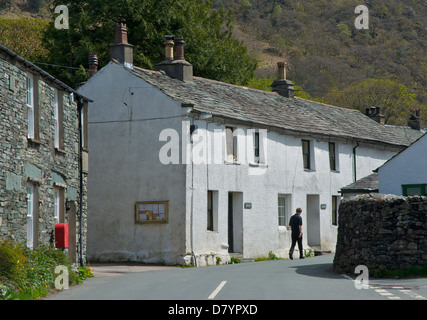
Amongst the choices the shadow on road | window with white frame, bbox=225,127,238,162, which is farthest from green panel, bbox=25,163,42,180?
window with white frame, bbox=225,127,238,162

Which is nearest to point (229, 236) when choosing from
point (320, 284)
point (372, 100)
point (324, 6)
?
point (320, 284)

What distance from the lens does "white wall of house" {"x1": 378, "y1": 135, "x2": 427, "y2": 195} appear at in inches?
973

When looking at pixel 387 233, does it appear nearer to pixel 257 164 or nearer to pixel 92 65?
pixel 257 164

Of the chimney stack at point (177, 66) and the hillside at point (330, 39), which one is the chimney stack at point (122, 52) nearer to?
the chimney stack at point (177, 66)

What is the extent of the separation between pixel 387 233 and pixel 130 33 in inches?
958

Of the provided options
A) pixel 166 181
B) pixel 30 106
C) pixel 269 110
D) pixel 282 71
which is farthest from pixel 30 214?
pixel 282 71

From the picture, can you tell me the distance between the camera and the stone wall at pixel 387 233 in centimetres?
1867

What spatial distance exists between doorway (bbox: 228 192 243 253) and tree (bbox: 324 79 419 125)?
3932 cm

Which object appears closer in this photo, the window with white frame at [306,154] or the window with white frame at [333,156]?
the window with white frame at [306,154]

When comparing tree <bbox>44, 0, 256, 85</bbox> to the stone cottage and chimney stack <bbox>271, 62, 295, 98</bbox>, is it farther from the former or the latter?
the stone cottage

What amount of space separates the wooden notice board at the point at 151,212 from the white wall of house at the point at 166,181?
20 centimetres

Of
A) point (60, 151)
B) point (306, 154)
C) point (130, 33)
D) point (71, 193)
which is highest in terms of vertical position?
point (130, 33)

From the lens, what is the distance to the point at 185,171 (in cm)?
2667

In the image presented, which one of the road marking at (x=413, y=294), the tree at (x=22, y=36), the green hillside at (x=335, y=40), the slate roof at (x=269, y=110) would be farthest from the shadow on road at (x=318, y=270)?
the green hillside at (x=335, y=40)
